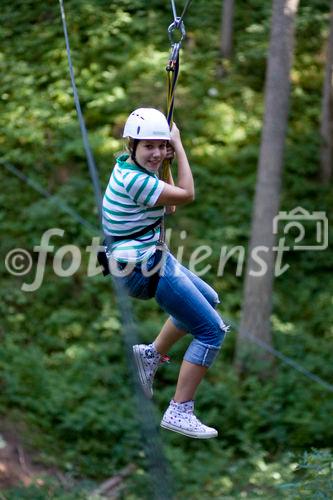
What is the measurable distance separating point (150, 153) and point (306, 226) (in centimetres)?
881

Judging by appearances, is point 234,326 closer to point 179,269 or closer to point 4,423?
point 4,423

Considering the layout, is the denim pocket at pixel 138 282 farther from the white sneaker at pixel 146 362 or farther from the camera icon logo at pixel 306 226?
the camera icon logo at pixel 306 226

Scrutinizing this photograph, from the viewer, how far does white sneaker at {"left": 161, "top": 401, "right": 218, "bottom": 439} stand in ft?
13.0

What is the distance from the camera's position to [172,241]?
36.8 ft

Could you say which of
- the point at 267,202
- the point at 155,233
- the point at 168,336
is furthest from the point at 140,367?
the point at 267,202

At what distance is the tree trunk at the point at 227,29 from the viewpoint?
14.0 metres

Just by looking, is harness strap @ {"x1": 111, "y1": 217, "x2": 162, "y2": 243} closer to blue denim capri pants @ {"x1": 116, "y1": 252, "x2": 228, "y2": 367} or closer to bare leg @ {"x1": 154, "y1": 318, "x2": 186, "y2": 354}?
blue denim capri pants @ {"x1": 116, "y1": 252, "x2": 228, "y2": 367}

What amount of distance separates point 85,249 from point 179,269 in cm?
745

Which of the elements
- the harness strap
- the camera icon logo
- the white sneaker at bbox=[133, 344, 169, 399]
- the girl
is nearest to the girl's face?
the girl

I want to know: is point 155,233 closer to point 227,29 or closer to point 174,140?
point 174,140

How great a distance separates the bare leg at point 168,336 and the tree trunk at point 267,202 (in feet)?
18.6

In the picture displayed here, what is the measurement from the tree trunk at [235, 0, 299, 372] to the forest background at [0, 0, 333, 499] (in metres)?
0.32

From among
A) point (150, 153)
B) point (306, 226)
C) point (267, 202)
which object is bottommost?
point (150, 153)

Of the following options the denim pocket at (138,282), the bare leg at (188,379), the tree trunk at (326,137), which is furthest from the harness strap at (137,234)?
the tree trunk at (326,137)
